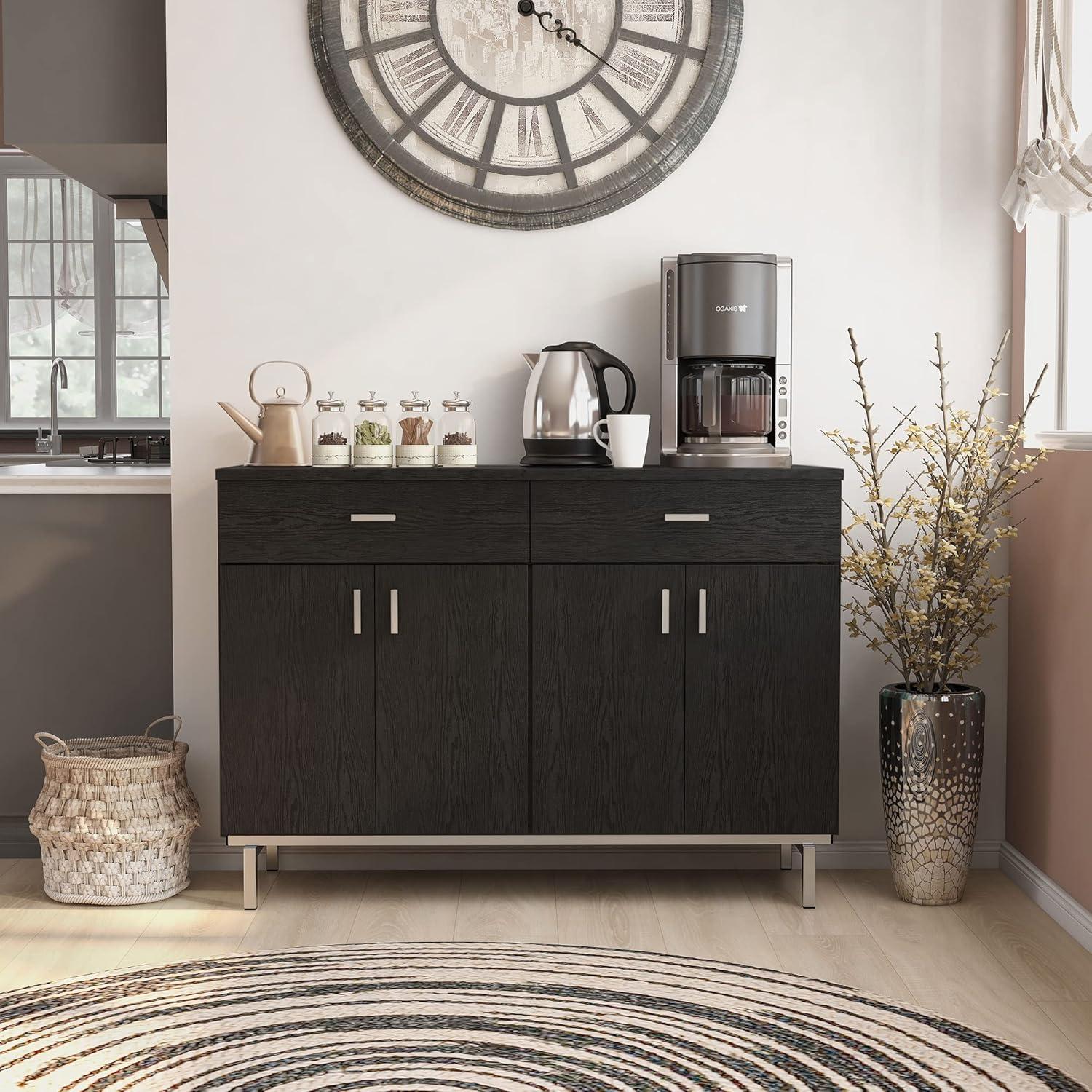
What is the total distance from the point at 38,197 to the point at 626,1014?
5763 millimetres

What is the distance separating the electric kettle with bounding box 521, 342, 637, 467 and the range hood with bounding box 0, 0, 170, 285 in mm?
1215

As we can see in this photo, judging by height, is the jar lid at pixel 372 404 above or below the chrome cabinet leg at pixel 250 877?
above

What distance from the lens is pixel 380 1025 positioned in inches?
86.4

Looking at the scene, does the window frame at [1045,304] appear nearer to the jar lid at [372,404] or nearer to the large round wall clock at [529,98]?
the large round wall clock at [529,98]

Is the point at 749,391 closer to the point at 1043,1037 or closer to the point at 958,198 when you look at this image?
the point at 958,198

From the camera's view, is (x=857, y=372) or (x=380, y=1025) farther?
(x=857, y=372)

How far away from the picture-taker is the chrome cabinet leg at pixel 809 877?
2836mm

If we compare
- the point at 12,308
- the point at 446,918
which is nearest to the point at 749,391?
the point at 446,918

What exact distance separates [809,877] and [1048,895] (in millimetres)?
523

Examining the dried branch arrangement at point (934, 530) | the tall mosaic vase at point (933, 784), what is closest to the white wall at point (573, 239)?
the dried branch arrangement at point (934, 530)

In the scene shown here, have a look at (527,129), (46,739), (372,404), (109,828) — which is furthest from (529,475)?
(46,739)

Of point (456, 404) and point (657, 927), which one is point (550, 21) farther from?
point (657, 927)

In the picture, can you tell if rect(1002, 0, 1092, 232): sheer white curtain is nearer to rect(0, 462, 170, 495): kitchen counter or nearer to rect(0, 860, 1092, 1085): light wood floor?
rect(0, 860, 1092, 1085): light wood floor

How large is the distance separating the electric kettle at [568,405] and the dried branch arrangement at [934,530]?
539mm
